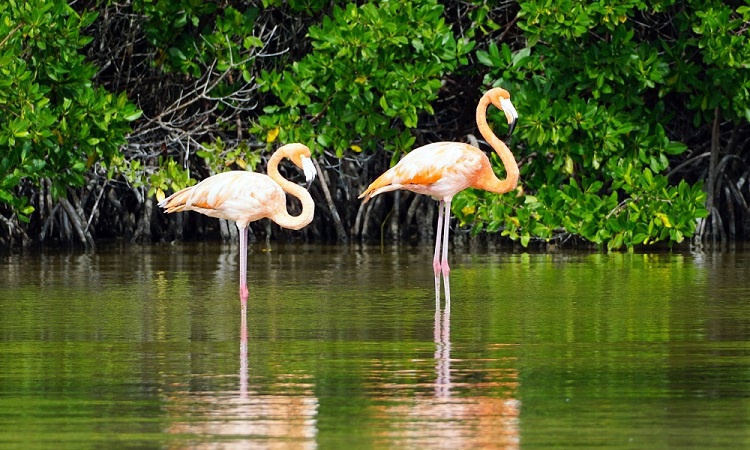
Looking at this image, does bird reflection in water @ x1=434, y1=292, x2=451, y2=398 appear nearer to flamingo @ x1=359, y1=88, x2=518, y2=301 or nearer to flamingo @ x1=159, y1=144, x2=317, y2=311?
flamingo @ x1=159, y1=144, x2=317, y2=311

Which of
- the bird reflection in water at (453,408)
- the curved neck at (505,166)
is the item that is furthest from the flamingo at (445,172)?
the bird reflection in water at (453,408)

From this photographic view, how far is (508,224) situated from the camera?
597 inches

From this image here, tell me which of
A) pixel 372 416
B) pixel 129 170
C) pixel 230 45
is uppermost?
pixel 230 45

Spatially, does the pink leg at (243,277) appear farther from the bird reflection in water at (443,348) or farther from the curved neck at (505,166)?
the curved neck at (505,166)

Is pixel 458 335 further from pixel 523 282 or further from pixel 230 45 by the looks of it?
pixel 230 45

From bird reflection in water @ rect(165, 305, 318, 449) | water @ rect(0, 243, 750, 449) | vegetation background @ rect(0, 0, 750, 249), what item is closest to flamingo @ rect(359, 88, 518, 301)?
water @ rect(0, 243, 750, 449)

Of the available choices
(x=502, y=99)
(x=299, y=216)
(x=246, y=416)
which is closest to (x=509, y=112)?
(x=502, y=99)

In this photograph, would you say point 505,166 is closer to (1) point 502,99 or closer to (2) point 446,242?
(1) point 502,99

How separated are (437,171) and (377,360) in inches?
168

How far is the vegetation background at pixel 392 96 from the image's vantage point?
47.6ft

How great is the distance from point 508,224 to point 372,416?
30.4 ft

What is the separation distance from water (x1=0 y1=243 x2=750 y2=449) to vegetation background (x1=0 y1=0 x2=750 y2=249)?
7.33 feet

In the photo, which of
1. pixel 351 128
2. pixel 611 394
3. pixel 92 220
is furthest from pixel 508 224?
pixel 611 394

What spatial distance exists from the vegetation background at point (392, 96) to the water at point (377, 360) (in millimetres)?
2234
